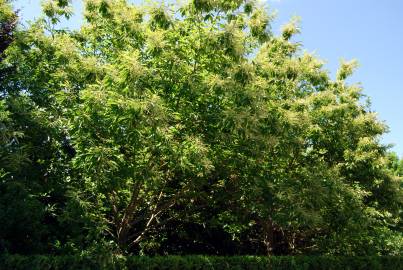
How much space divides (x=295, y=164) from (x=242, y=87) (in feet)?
18.4

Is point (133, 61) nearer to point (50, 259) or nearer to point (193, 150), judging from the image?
point (193, 150)

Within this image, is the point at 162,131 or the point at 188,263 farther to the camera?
the point at 188,263

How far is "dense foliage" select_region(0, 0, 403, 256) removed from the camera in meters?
9.67

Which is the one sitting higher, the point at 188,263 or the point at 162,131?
the point at 162,131

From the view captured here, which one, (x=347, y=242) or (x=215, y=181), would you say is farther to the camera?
(x=347, y=242)

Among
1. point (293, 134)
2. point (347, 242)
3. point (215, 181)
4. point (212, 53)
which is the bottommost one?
point (347, 242)

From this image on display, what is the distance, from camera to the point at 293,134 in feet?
41.3

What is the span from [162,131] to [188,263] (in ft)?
12.7

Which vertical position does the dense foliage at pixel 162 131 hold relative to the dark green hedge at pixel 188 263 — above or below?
above

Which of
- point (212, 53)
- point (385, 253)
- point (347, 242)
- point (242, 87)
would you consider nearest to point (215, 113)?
point (242, 87)

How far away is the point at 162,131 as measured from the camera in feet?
29.9

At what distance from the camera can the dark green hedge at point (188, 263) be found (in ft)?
29.8

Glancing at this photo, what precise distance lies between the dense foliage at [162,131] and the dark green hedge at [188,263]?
2.14ft

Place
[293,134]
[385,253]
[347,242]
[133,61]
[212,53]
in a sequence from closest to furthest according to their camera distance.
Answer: [133,61], [212,53], [293,134], [347,242], [385,253]
